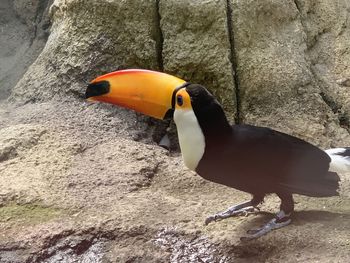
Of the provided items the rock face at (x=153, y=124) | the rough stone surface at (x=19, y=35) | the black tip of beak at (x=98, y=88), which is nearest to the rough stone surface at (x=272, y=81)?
the rock face at (x=153, y=124)

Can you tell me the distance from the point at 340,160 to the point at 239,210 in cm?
53

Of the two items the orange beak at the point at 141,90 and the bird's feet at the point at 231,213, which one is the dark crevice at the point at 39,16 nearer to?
the orange beak at the point at 141,90

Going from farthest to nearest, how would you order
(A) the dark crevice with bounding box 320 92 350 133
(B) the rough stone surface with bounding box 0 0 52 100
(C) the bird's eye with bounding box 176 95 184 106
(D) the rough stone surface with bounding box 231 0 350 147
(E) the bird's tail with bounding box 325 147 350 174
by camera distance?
(B) the rough stone surface with bounding box 0 0 52 100 → (A) the dark crevice with bounding box 320 92 350 133 → (D) the rough stone surface with bounding box 231 0 350 147 → (E) the bird's tail with bounding box 325 147 350 174 → (C) the bird's eye with bounding box 176 95 184 106

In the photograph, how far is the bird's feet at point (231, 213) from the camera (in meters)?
3.30

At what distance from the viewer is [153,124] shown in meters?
4.43

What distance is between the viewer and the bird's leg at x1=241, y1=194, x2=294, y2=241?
3.13 metres

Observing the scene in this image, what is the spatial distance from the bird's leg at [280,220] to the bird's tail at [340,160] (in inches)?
10.5

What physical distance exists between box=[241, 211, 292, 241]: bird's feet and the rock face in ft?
0.11

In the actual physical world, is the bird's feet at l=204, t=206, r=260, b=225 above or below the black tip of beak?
below

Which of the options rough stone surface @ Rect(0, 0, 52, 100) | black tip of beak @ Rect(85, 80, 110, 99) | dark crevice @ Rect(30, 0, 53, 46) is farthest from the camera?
dark crevice @ Rect(30, 0, 53, 46)

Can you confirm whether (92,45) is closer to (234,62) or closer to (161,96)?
(234,62)

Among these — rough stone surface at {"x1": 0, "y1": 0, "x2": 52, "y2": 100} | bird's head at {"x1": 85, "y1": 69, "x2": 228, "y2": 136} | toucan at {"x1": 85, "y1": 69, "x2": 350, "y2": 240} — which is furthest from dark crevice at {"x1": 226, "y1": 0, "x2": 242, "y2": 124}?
rough stone surface at {"x1": 0, "y1": 0, "x2": 52, "y2": 100}

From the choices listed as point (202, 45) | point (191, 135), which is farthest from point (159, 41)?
point (191, 135)

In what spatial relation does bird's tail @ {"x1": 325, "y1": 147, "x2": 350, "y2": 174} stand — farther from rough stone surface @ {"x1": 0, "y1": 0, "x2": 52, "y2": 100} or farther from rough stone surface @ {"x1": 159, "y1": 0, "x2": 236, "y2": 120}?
rough stone surface @ {"x1": 0, "y1": 0, "x2": 52, "y2": 100}
